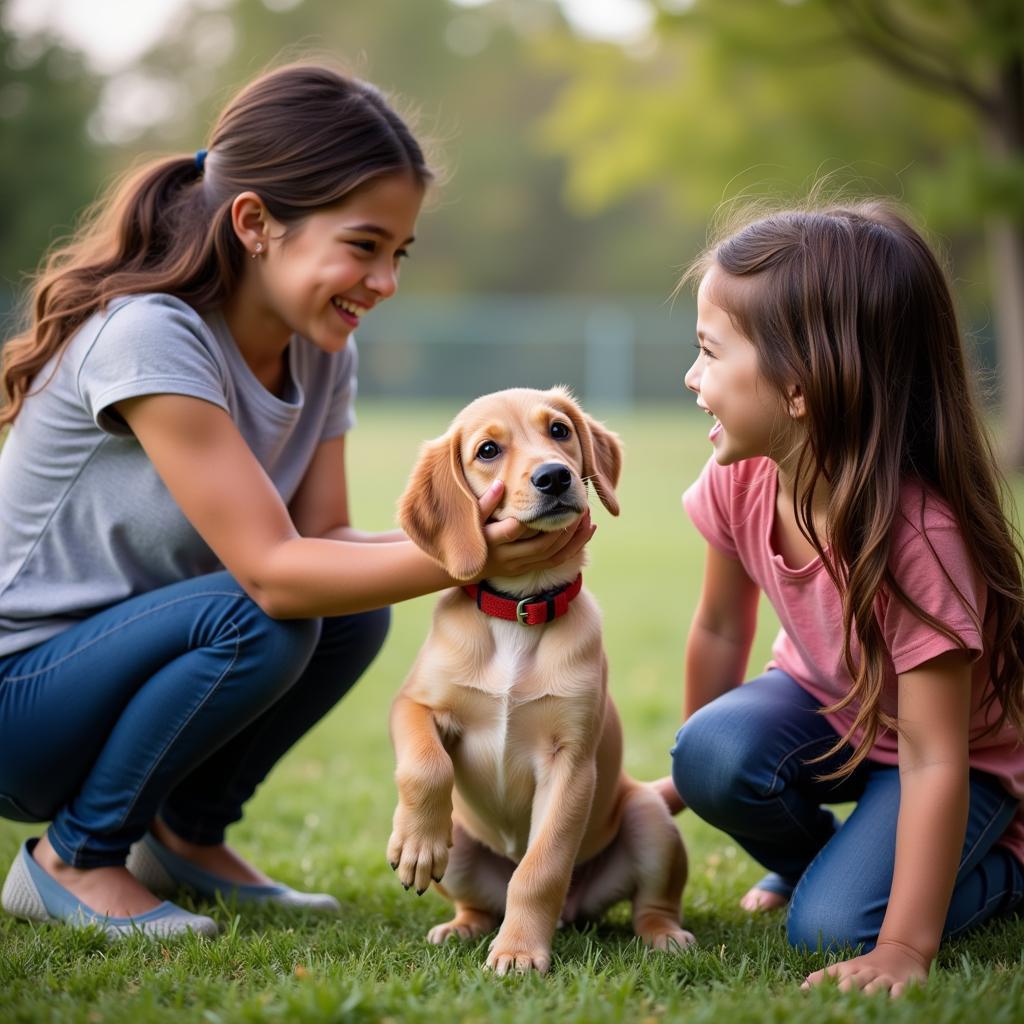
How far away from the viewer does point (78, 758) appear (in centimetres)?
316

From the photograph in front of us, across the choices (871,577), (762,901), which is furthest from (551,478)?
(762,901)

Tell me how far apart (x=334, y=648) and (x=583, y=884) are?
3.00ft

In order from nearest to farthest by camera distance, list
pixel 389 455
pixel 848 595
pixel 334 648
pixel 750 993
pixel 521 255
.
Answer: pixel 750 993 < pixel 848 595 < pixel 334 648 < pixel 389 455 < pixel 521 255

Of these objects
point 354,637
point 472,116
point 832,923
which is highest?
point 472,116

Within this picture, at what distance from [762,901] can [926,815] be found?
2.74ft

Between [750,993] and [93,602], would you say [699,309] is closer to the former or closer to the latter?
[750,993]

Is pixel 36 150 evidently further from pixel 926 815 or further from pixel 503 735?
pixel 926 815

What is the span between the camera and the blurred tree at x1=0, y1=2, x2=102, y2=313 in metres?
30.3

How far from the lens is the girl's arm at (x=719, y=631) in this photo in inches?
130

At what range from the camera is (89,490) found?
3.22m

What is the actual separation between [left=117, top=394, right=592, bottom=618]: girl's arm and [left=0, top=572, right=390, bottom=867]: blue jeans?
0.14 metres

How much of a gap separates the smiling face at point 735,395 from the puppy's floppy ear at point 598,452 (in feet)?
1.02

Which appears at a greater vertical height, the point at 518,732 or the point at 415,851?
the point at 518,732

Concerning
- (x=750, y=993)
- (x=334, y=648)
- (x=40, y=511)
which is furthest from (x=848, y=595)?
(x=40, y=511)
